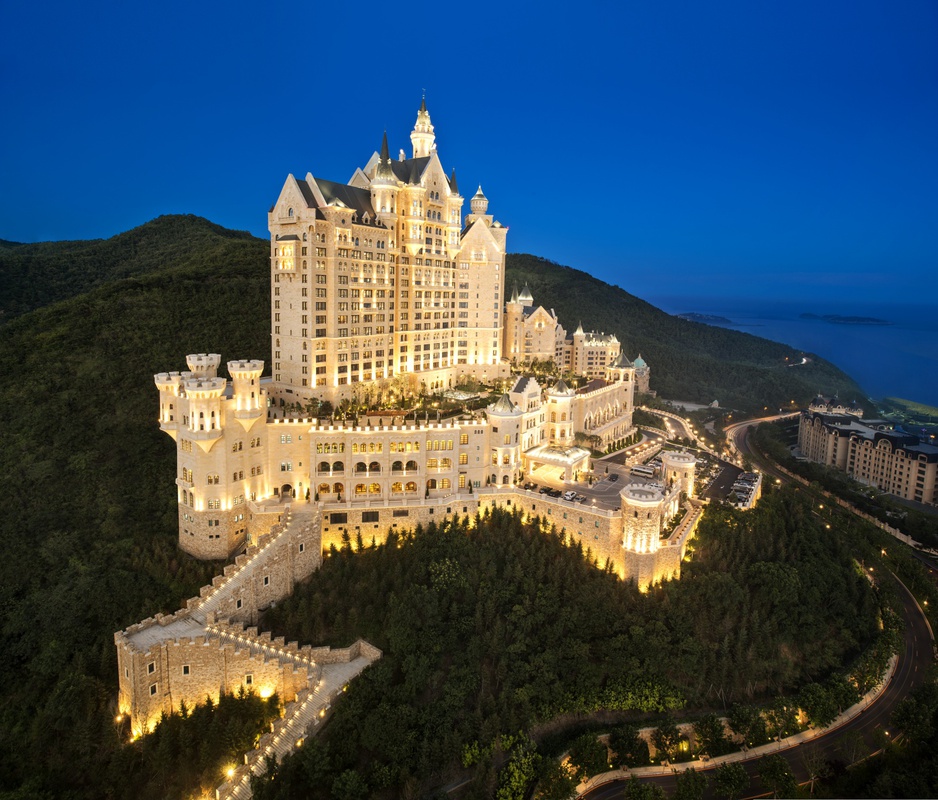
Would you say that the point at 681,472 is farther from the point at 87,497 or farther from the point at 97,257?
the point at 97,257

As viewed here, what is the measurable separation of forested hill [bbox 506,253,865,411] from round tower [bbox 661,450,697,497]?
7575cm

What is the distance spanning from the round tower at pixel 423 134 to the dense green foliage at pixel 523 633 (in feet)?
148

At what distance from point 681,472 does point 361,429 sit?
3095cm

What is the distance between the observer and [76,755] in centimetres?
3700

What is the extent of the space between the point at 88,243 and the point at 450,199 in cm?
9159

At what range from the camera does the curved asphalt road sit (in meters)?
39.5

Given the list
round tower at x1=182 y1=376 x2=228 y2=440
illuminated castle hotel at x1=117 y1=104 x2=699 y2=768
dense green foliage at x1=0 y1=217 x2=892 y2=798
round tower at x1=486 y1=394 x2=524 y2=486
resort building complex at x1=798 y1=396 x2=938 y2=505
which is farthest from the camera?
resort building complex at x1=798 y1=396 x2=938 y2=505

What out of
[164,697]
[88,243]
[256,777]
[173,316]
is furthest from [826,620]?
[88,243]

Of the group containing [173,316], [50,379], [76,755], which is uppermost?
[173,316]

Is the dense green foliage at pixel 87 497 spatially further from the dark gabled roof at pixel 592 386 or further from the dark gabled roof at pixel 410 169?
the dark gabled roof at pixel 592 386

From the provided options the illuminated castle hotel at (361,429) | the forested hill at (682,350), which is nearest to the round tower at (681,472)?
the illuminated castle hotel at (361,429)

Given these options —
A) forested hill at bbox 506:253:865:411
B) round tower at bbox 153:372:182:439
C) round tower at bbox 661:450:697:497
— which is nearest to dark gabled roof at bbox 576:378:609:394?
round tower at bbox 661:450:697:497

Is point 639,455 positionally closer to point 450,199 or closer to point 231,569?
point 450,199

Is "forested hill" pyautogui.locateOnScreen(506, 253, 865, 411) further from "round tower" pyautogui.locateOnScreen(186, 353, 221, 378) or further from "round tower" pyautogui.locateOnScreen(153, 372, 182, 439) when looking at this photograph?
"round tower" pyautogui.locateOnScreen(153, 372, 182, 439)
